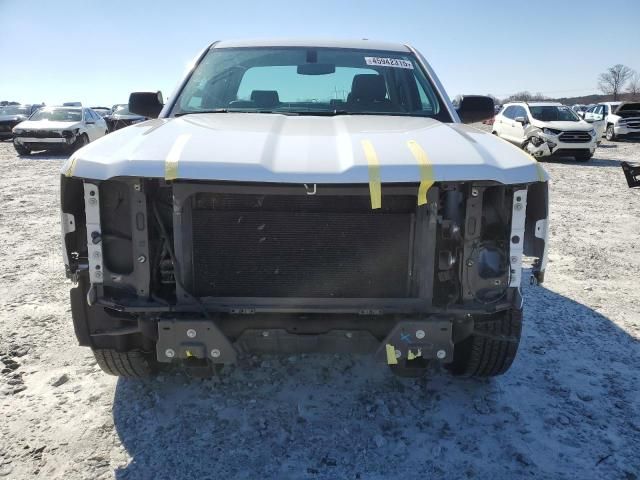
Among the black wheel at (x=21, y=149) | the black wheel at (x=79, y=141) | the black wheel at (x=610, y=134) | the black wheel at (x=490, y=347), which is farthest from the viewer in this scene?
the black wheel at (x=610, y=134)

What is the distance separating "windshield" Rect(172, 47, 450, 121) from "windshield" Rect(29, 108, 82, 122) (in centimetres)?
1362

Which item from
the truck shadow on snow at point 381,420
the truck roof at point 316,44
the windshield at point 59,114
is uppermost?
the truck roof at point 316,44

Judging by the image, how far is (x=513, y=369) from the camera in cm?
329

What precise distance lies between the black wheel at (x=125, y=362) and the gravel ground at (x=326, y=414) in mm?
141

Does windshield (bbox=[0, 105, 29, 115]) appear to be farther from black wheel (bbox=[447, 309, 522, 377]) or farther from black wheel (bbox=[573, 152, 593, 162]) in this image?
black wheel (bbox=[447, 309, 522, 377])

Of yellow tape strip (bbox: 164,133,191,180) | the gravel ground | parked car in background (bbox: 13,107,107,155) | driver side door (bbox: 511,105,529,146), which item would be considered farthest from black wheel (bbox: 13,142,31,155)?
yellow tape strip (bbox: 164,133,191,180)

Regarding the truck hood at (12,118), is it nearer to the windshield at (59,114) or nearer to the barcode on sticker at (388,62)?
the windshield at (59,114)

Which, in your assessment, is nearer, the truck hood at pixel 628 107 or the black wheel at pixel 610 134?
the truck hood at pixel 628 107

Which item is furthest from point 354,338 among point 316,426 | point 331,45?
point 331,45

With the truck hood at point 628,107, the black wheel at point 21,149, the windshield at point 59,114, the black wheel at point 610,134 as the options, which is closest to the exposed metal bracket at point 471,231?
the black wheel at point 21,149

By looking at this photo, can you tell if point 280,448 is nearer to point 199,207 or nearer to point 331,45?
point 199,207

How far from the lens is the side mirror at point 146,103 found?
3736 mm

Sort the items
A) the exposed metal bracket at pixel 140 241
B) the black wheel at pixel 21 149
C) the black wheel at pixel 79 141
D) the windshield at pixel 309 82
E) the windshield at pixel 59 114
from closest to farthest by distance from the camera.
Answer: the exposed metal bracket at pixel 140 241 → the windshield at pixel 309 82 → the black wheel at pixel 21 149 → the black wheel at pixel 79 141 → the windshield at pixel 59 114

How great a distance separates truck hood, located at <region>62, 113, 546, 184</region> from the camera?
2068 millimetres
